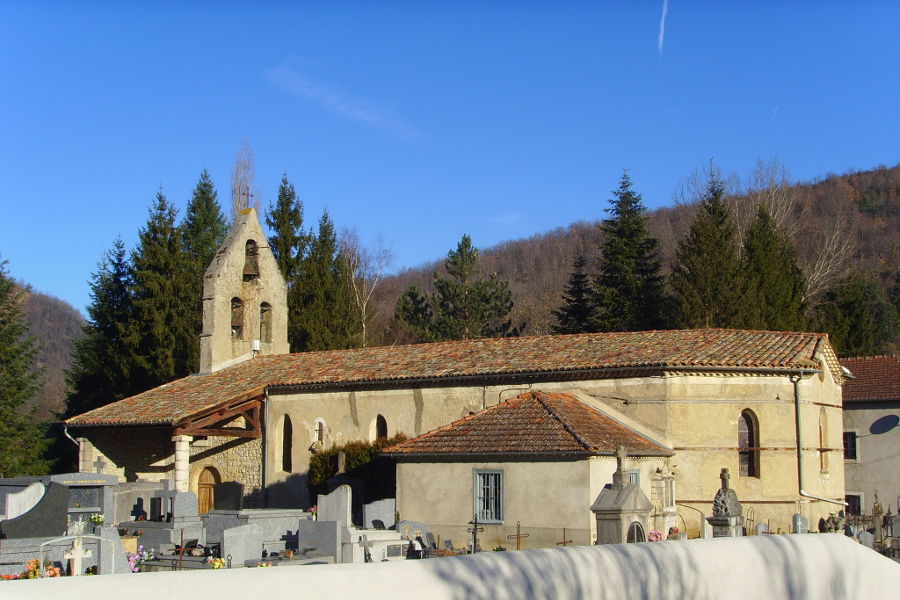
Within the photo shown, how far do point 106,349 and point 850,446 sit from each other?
33272mm

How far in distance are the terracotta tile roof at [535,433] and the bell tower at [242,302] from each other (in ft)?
38.6

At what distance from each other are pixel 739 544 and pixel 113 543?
1066 centimetres

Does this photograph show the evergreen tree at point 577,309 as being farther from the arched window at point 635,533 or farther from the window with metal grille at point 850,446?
the arched window at point 635,533

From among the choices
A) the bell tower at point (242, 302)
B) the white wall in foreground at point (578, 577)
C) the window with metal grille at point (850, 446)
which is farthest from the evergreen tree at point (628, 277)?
the white wall in foreground at point (578, 577)

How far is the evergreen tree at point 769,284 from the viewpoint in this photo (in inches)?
1640

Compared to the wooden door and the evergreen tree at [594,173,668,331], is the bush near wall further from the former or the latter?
the evergreen tree at [594,173,668,331]

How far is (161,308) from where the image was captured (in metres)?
45.5

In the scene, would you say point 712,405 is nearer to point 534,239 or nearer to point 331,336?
point 331,336

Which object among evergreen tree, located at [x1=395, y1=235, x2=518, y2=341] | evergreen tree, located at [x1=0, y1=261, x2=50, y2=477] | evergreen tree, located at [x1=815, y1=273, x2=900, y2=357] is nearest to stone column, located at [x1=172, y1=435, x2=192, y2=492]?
evergreen tree, located at [x1=0, y1=261, x2=50, y2=477]

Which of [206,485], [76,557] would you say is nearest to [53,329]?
[206,485]

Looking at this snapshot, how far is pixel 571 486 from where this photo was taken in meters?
22.0

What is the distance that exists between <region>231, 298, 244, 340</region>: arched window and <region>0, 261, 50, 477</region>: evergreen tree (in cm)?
889

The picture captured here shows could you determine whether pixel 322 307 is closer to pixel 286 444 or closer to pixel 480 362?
pixel 286 444

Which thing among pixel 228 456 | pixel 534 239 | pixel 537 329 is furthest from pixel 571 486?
pixel 534 239
